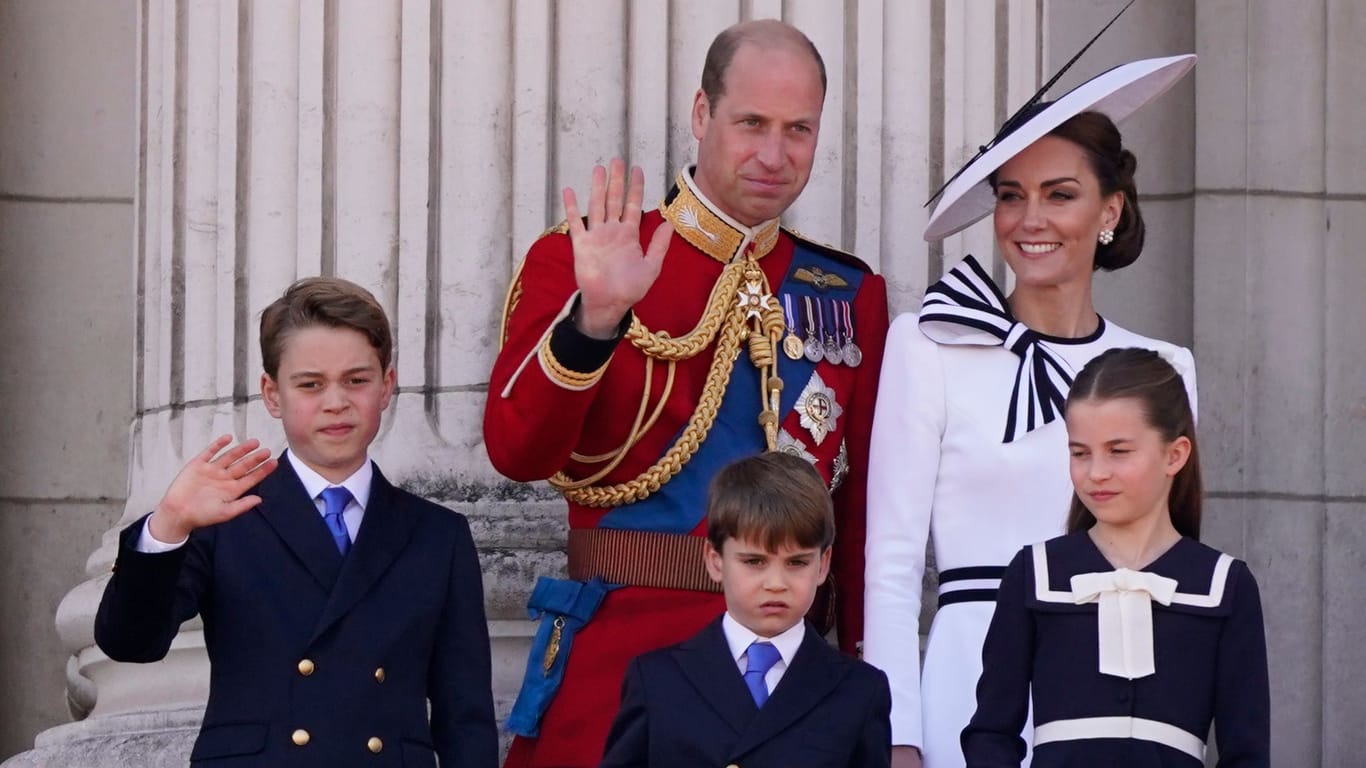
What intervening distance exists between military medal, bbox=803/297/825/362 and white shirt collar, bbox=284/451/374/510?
0.90 meters

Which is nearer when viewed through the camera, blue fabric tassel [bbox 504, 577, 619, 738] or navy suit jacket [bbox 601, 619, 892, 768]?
navy suit jacket [bbox 601, 619, 892, 768]

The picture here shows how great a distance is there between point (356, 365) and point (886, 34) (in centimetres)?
174

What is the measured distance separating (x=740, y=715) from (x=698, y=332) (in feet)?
3.00

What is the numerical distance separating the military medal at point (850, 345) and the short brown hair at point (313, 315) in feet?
3.08

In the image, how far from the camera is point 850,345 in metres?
4.82

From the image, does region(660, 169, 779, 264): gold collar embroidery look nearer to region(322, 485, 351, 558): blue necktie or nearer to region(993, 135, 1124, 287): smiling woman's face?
region(993, 135, 1124, 287): smiling woman's face

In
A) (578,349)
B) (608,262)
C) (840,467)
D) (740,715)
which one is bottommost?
(740,715)

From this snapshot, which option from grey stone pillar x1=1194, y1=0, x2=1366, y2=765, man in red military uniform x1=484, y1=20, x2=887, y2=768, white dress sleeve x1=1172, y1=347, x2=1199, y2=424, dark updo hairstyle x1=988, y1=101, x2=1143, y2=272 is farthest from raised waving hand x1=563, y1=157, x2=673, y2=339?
grey stone pillar x1=1194, y1=0, x2=1366, y2=765

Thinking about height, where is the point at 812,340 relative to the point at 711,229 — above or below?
below

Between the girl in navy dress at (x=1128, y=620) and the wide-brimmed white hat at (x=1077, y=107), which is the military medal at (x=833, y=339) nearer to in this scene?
the wide-brimmed white hat at (x=1077, y=107)

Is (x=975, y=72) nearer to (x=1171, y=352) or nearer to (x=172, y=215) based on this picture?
(x=1171, y=352)

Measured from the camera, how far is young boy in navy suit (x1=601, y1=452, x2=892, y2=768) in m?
3.98

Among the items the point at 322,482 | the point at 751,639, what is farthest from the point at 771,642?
the point at 322,482

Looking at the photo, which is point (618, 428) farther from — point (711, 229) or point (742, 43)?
point (742, 43)
